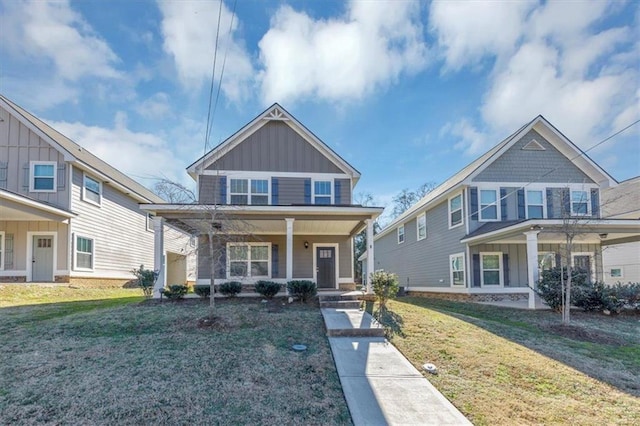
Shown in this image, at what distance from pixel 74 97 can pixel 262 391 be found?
560 inches

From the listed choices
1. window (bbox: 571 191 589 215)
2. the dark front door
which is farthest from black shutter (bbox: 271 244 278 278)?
window (bbox: 571 191 589 215)

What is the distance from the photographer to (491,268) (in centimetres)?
1513

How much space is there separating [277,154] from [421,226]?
9.38 meters

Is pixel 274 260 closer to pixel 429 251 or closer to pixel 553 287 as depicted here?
pixel 429 251

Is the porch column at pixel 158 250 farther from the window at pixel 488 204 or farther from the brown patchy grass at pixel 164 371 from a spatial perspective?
the window at pixel 488 204

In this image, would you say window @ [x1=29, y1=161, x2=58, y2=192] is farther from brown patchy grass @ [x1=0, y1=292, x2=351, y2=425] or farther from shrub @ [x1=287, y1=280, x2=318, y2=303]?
shrub @ [x1=287, y1=280, x2=318, y2=303]

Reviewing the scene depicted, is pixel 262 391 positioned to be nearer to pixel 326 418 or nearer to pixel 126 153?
pixel 326 418

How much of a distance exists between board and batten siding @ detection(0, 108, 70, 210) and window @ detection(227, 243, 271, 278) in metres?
6.93

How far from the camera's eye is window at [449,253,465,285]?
50.6 feet

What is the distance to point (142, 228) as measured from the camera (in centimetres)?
2075

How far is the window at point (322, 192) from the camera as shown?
577 inches

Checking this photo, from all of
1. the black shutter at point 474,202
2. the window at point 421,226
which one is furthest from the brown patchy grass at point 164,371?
the window at point 421,226

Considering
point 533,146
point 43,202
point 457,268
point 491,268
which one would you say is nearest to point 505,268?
point 491,268

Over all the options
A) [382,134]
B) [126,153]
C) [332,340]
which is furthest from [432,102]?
[126,153]
